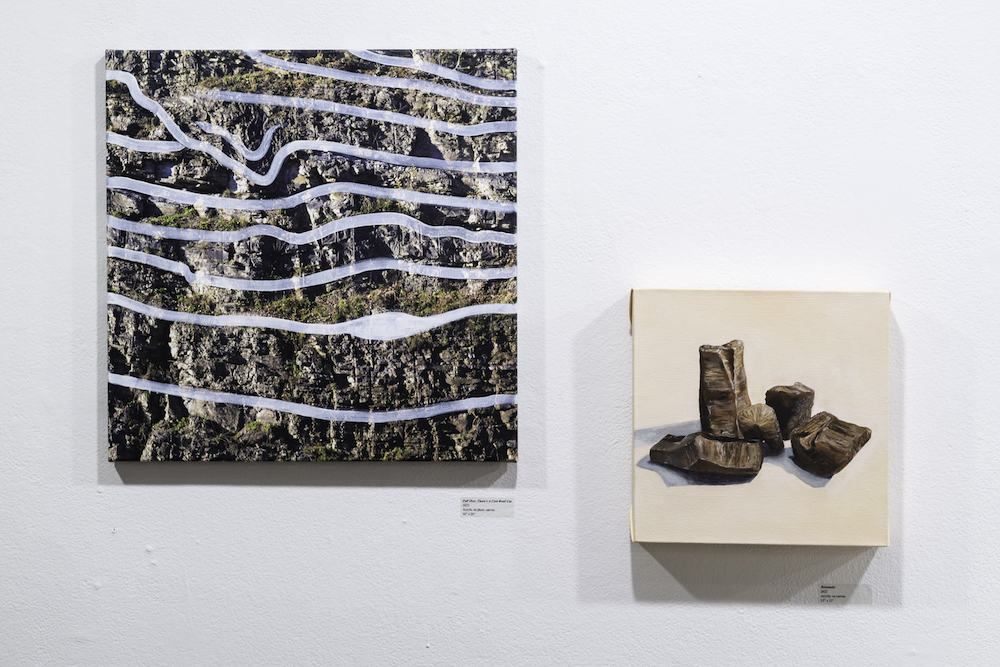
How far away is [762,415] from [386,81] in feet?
2.76

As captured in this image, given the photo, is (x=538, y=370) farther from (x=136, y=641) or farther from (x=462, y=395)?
(x=136, y=641)

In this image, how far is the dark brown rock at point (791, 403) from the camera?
94 centimetres

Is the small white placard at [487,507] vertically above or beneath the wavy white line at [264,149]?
beneath

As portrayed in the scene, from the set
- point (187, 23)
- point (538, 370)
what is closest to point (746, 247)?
point (538, 370)

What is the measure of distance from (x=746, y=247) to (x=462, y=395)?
21.7 inches

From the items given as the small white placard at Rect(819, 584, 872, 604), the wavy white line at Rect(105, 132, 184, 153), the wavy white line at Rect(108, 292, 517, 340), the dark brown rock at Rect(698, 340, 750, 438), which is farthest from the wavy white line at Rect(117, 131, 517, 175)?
the small white placard at Rect(819, 584, 872, 604)

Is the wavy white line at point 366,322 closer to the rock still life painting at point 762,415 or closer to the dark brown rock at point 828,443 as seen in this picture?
the rock still life painting at point 762,415

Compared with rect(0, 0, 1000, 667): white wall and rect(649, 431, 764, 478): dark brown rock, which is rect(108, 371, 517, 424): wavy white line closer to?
rect(0, 0, 1000, 667): white wall

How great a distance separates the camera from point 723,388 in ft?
3.12

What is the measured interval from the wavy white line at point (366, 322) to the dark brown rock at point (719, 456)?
0.37 meters

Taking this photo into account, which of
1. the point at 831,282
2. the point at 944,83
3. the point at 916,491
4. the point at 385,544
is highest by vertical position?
Answer: the point at 944,83

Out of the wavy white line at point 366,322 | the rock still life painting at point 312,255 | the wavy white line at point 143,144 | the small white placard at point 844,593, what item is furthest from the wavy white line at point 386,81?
the small white placard at point 844,593

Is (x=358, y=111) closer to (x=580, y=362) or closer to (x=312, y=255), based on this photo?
(x=312, y=255)

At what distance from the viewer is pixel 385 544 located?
1.03 m
